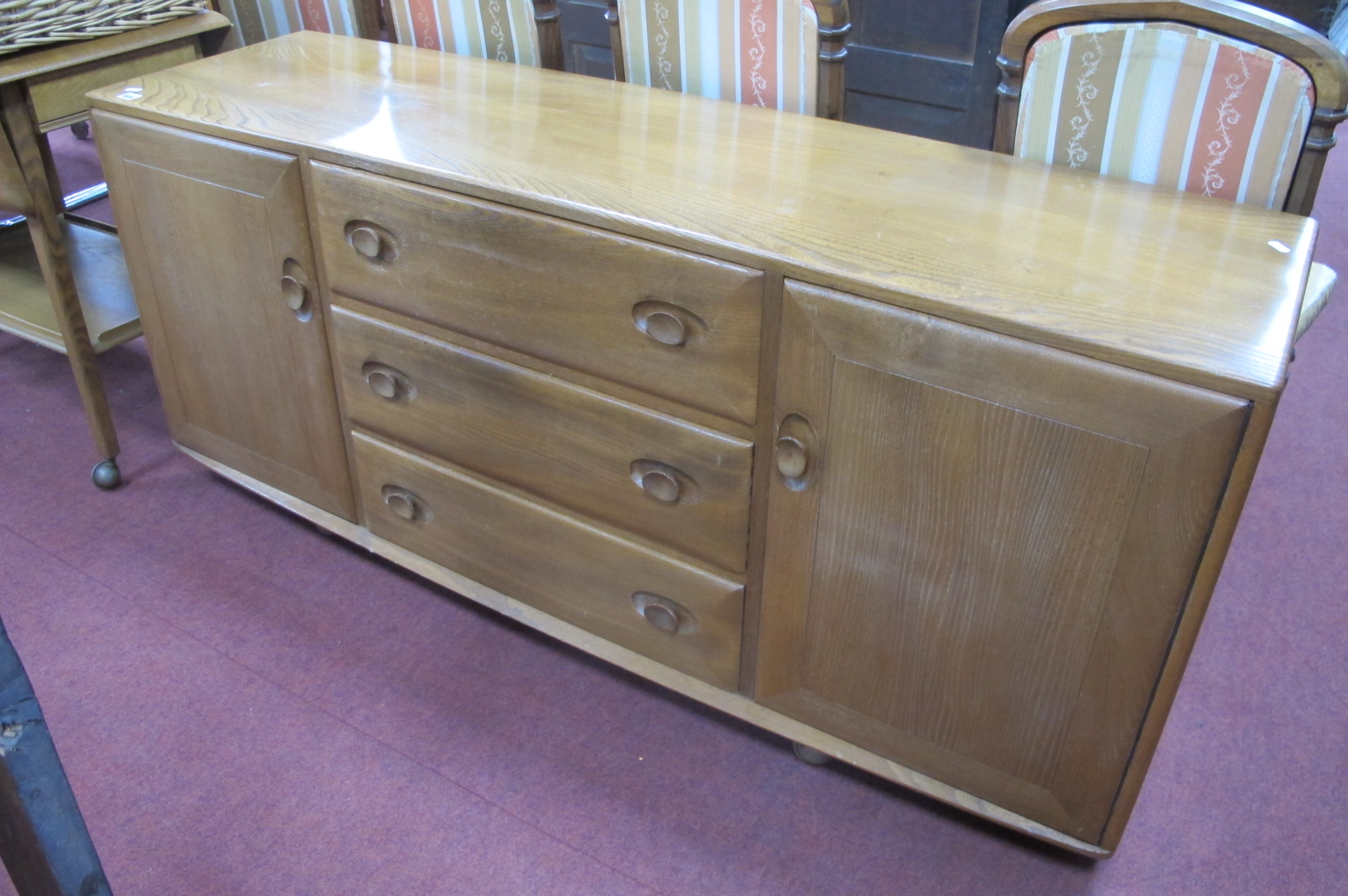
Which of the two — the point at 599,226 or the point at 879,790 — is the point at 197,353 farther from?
the point at 879,790

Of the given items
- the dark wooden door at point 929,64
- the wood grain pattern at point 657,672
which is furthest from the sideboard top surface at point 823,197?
the dark wooden door at point 929,64

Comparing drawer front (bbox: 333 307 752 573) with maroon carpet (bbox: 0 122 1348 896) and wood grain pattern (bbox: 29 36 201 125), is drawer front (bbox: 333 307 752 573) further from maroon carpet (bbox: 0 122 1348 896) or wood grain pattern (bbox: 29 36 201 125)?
wood grain pattern (bbox: 29 36 201 125)

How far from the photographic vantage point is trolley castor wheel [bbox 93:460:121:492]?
1.86 meters

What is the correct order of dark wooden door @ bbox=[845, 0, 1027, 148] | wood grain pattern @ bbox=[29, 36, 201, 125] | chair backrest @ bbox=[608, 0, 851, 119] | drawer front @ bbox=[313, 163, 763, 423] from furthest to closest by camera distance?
dark wooden door @ bbox=[845, 0, 1027, 148]
wood grain pattern @ bbox=[29, 36, 201, 125]
chair backrest @ bbox=[608, 0, 851, 119]
drawer front @ bbox=[313, 163, 763, 423]

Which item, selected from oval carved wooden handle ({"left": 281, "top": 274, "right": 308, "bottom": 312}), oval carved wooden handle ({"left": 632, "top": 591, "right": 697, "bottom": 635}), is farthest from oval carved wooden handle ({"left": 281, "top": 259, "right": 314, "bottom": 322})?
oval carved wooden handle ({"left": 632, "top": 591, "right": 697, "bottom": 635})

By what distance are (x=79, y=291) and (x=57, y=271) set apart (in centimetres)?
34

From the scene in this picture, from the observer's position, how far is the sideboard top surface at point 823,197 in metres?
0.99

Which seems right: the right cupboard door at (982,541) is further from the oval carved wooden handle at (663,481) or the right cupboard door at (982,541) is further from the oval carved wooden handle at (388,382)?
the oval carved wooden handle at (388,382)

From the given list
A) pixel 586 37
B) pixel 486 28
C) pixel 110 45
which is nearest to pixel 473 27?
pixel 486 28

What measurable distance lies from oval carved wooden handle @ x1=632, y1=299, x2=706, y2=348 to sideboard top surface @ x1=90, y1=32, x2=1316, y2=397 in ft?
0.26

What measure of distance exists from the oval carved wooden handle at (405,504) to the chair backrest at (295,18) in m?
0.81

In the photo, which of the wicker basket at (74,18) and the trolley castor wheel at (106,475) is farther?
the trolley castor wheel at (106,475)

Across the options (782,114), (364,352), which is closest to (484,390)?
(364,352)

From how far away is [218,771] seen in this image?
1.40 m
